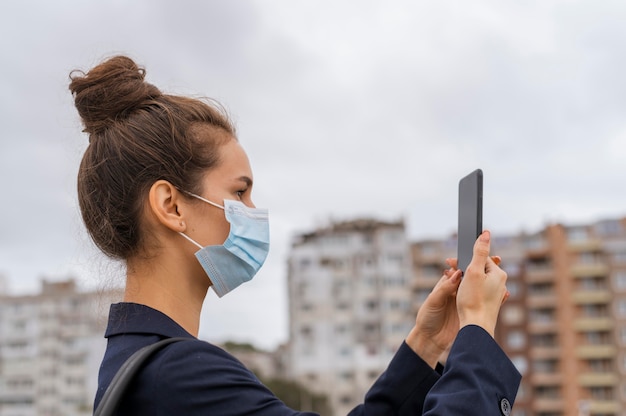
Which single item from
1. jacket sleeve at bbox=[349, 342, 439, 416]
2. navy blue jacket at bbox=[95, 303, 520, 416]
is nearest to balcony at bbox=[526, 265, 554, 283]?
jacket sleeve at bbox=[349, 342, 439, 416]

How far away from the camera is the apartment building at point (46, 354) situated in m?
75.9

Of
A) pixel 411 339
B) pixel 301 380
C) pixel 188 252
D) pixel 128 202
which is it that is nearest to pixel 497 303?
pixel 411 339

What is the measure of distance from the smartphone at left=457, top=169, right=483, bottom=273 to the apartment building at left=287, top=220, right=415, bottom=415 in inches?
2566

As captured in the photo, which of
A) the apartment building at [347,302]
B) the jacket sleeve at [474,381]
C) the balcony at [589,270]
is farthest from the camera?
the apartment building at [347,302]

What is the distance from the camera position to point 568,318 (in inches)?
2554

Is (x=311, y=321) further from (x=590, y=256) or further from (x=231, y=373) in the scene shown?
(x=231, y=373)

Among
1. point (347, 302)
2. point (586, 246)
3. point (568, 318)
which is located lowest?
point (568, 318)

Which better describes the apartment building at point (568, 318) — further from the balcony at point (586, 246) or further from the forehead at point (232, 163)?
the forehead at point (232, 163)

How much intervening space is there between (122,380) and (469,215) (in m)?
0.85

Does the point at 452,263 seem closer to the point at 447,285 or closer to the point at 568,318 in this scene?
the point at 447,285

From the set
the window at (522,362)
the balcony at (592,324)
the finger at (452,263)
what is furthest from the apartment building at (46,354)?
the finger at (452,263)

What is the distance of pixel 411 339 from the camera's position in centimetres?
232

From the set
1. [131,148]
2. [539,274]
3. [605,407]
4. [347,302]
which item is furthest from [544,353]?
[131,148]

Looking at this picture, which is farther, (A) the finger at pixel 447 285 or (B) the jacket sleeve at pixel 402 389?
(B) the jacket sleeve at pixel 402 389
